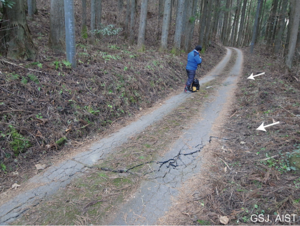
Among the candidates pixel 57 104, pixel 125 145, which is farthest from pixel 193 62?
pixel 57 104

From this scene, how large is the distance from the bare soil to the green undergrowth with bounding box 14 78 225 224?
1.03m

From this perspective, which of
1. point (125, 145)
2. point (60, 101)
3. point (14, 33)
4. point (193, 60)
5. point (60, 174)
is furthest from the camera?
point (193, 60)

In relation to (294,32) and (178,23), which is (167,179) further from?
(178,23)

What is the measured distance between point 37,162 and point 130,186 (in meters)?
2.18

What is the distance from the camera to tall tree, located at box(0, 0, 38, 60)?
5930 mm

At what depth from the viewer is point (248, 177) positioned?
12.1ft

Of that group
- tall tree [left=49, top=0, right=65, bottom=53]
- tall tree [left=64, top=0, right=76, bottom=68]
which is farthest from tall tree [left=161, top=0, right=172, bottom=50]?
tall tree [left=64, top=0, right=76, bottom=68]

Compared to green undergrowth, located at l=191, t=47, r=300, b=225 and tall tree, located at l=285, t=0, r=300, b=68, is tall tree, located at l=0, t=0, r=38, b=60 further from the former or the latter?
tall tree, located at l=285, t=0, r=300, b=68

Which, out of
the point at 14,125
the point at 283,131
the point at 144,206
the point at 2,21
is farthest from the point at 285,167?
the point at 2,21

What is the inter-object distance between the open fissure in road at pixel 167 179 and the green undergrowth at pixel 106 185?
0.19 metres

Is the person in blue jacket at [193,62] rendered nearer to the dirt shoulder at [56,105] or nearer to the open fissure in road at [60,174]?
the dirt shoulder at [56,105]

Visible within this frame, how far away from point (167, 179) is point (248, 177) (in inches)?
58.8

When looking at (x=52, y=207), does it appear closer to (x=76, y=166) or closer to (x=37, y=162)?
(x=76, y=166)

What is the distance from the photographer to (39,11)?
1617 cm
